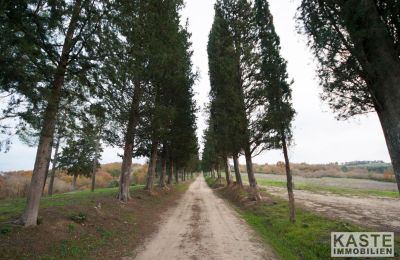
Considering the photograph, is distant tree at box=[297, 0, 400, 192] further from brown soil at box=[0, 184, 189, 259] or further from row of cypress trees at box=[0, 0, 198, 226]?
brown soil at box=[0, 184, 189, 259]

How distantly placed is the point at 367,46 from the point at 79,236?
11.0m

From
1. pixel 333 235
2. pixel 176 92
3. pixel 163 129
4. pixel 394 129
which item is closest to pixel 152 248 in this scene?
pixel 333 235

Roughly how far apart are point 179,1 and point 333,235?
15178 mm

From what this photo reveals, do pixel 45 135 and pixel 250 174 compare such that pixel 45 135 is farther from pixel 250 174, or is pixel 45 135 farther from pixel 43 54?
pixel 250 174

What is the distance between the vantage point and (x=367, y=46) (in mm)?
8141

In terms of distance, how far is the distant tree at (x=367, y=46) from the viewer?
7.61 metres

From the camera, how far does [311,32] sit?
31.6 feet

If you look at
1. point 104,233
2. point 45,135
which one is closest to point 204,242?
point 104,233

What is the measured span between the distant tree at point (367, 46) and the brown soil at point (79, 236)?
883cm

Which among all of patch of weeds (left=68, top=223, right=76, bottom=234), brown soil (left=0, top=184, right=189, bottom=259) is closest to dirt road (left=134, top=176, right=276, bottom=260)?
brown soil (left=0, top=184, right=189, bottom=259)

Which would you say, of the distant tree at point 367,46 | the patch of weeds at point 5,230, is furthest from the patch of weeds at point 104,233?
the distant tree at point 367,46

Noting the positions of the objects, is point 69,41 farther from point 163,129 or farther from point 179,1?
point 163,129

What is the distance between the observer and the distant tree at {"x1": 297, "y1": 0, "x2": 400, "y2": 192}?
25.0ft

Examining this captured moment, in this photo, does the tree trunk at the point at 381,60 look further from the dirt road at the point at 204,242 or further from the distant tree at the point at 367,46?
the dirt road at the point at 204,242
